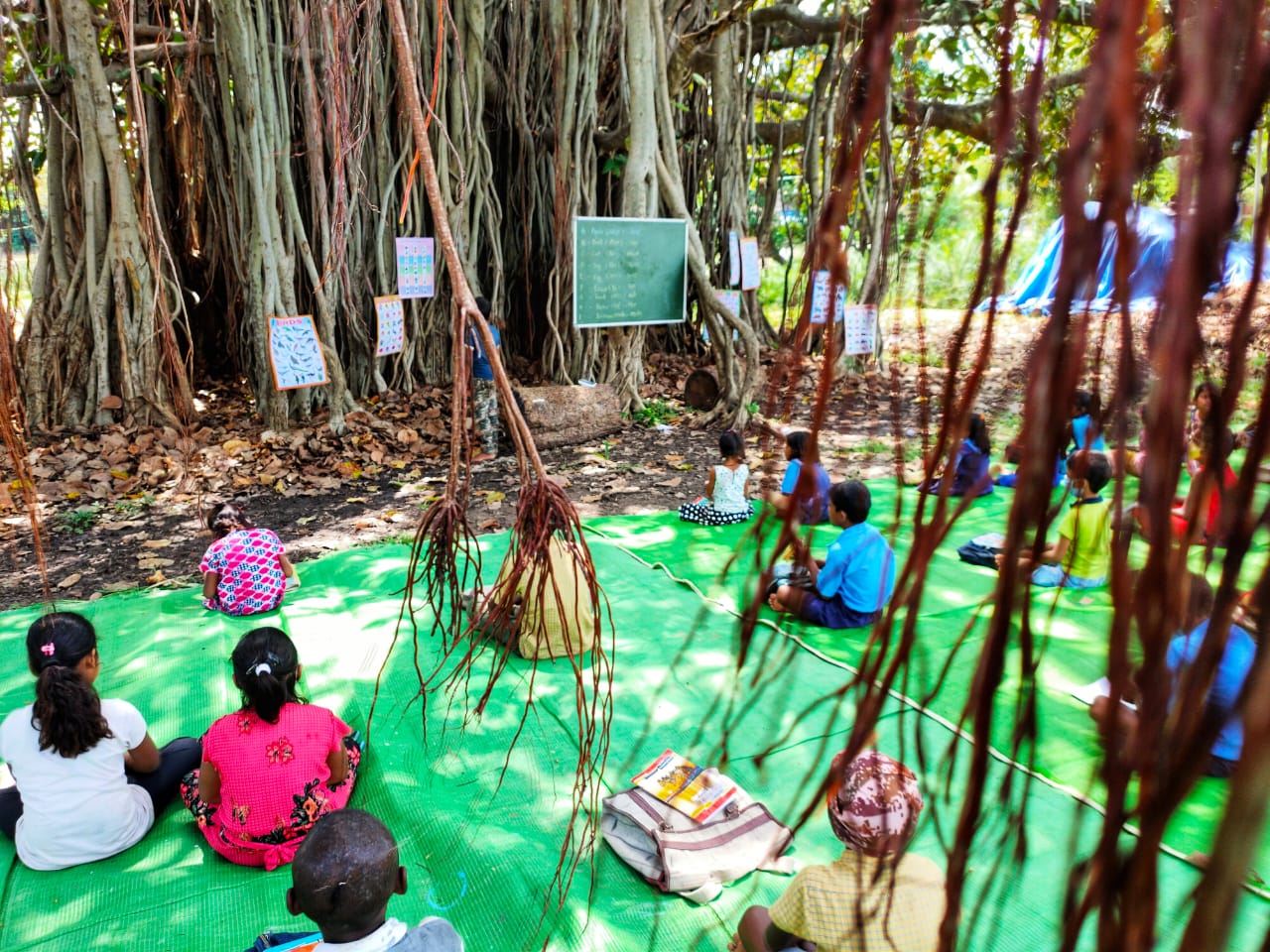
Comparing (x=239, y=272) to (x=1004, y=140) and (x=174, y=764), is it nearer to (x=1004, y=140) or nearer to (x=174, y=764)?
(x=174, y=764)

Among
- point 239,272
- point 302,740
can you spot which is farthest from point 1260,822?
point 239,272

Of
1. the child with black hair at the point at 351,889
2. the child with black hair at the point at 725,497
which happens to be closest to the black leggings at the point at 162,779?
the child with black hair at the point at 351,889

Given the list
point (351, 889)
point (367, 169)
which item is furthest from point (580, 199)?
point (351, 889)

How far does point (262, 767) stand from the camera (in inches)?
75.7

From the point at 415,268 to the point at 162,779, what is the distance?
13.0ft

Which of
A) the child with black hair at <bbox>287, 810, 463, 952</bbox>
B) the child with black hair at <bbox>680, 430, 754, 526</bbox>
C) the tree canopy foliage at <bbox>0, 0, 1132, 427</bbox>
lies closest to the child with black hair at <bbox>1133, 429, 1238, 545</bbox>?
the child with black hair at <bbox>287, 810, 463, 952</bbox>

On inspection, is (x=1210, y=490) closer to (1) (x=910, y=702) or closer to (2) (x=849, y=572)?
(1) (x=910, y=702)

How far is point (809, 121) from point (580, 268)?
2.09 metres

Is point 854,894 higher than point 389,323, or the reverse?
point 389,323

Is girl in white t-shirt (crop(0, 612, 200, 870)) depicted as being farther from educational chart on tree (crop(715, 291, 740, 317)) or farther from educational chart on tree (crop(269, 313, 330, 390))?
educational chart on tree (crop(715, 291, 740, 317))

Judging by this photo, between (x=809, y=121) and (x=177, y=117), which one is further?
(x=809, y=121)

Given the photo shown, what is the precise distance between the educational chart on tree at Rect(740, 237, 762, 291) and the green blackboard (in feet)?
2.25

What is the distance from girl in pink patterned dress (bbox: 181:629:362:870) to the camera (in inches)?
74.2

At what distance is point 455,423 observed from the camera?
1094mm
